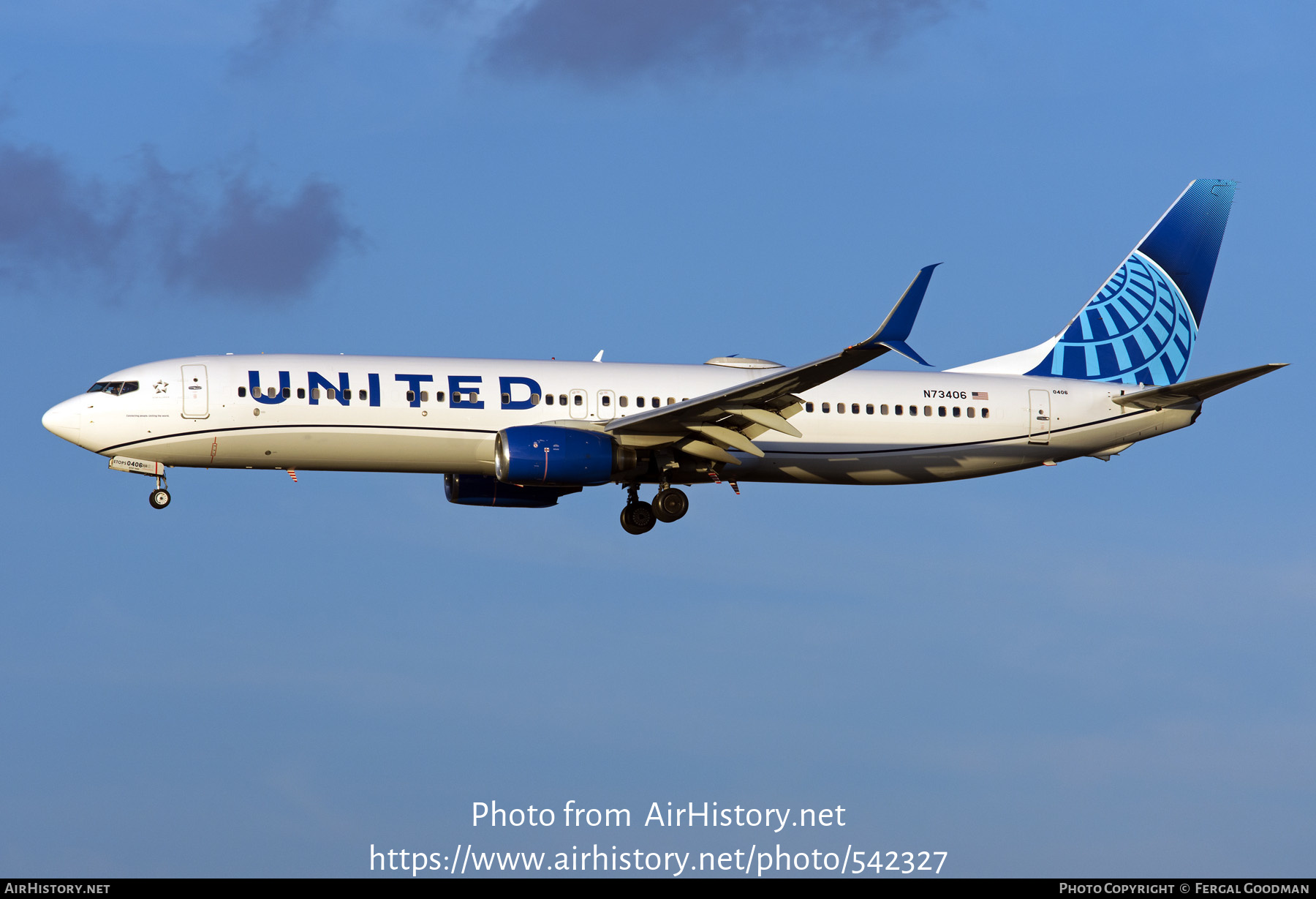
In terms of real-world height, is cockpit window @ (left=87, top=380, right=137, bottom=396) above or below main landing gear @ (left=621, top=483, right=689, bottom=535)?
above

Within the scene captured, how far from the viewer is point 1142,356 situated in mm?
53625

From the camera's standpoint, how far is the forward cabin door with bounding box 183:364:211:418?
4334cm

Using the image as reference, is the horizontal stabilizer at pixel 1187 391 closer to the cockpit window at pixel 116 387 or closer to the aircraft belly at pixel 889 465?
the aircraft belly at pixel 889 465

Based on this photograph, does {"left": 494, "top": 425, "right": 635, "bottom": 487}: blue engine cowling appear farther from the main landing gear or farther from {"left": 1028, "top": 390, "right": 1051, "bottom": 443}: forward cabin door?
{"left": 1028, "top": 390, "right": 1051, "bottom": 443}: forward cabin door

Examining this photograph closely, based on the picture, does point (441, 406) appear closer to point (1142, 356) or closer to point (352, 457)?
point (352, 457)

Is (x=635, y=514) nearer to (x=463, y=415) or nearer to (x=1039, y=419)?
(x=463, y=415)

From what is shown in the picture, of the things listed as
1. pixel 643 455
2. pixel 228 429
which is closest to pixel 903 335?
pixel 643 455

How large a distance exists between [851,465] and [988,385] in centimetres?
484

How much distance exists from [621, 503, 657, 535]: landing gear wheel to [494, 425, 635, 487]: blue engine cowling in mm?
3795

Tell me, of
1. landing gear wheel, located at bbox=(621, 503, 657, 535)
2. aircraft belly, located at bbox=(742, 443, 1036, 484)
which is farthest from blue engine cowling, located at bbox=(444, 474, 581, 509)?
aircraft belly, located at bbox=(742, 443, 1036, 484)

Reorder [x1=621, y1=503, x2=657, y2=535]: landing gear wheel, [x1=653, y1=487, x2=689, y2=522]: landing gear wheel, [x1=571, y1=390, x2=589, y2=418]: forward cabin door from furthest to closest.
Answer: [x1=621, y1=503, x2=657, y2=535]: landing gear wheel < [x1=653, y1=487, x2=689, y2=522]: landing gear wheel < [x1=571, y1=390, x2=589, y2=418]: forward cabin door

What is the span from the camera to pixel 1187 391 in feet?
156

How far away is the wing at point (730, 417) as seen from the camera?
4150 centimetres

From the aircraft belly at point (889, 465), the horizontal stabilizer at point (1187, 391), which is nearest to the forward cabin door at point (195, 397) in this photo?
the aircraft belly at point (889, 465)
